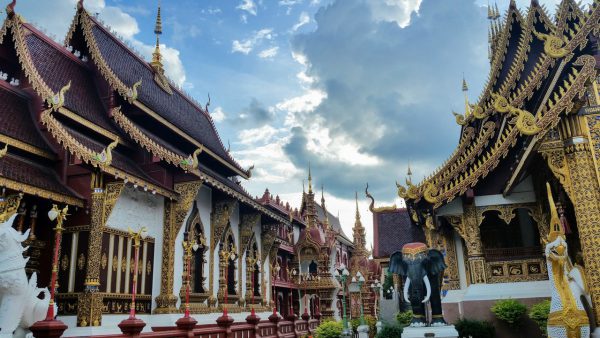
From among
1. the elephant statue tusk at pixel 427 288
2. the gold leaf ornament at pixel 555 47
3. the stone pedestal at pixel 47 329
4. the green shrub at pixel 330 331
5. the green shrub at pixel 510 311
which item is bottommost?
the green shrub at pixel 330 331

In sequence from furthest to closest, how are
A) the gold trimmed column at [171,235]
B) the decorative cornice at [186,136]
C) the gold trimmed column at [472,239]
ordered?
the decorative cornice at [186,136]
the gold trimmed column at [171,235]
the gold trimmed column at [472,239]

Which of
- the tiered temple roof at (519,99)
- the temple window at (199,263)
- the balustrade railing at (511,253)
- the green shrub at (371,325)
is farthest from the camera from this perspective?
the green shrub at (371,325)

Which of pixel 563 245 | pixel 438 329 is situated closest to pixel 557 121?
pixel 563 245

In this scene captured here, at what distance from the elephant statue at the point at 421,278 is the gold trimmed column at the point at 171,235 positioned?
18.6 feet

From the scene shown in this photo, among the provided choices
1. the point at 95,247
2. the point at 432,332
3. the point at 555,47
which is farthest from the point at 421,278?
the point at 95,247

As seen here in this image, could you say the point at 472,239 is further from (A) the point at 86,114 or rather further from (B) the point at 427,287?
(A) the point at 86,114

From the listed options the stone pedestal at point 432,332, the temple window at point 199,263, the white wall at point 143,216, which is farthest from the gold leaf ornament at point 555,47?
the temple window at point 199,263

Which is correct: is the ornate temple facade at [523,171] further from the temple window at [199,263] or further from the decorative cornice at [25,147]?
the decorative cornice at [25,147]

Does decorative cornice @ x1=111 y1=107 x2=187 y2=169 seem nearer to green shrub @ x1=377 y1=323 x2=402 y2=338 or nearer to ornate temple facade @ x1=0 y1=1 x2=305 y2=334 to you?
ornate temple facade @ x1=0 y1=1 x2=305 y2=334

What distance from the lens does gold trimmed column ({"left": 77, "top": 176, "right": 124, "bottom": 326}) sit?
9.11 m

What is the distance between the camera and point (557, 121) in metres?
8.59

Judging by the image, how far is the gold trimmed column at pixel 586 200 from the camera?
799 centimetres

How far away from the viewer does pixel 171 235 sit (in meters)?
11.9

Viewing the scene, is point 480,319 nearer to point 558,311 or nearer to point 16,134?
point 558,311
